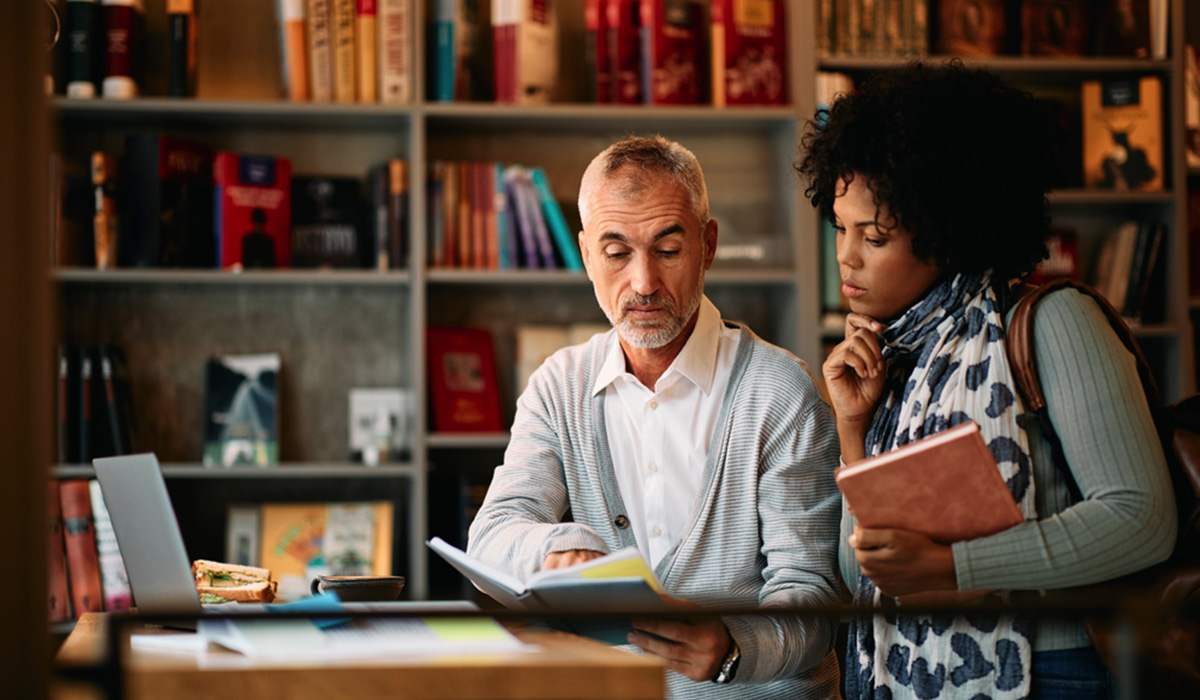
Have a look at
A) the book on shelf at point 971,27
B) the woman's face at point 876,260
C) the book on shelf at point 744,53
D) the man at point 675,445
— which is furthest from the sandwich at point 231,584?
the book on shelf at point 971,27

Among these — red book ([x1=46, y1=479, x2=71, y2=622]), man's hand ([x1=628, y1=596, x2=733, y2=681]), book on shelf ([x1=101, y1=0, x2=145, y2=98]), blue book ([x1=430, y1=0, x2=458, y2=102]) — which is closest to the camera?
man's hand ([x1=628, y1=596, x2=733, y2=681])

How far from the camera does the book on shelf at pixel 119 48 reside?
3006mm

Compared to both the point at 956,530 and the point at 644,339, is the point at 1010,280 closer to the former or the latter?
the point at 956,530

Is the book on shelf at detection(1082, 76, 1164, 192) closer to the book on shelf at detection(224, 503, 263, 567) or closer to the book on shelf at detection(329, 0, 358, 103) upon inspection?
the book on shelf at detection(329, 0, 358, 103)

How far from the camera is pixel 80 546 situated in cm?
293

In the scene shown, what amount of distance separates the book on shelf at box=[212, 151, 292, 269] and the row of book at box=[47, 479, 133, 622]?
764 millimetres

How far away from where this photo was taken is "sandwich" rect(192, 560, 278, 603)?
1570 millimetres

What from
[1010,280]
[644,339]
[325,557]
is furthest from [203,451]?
[1010,280]

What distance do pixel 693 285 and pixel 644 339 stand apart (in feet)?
0.40

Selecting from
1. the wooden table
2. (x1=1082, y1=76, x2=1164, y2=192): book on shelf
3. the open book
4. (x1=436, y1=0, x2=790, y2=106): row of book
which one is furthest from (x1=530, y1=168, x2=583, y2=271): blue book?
the wooden table

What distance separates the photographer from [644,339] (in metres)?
1.63

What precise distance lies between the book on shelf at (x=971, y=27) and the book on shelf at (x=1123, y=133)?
35 centimetres

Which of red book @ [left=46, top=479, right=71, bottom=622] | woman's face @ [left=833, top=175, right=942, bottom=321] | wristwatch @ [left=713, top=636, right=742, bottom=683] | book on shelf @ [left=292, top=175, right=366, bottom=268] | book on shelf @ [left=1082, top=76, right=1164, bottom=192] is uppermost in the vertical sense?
book on shelf @ [left=1082, top=76, right=1164, bottom=192]

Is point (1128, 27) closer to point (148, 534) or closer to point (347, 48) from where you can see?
point (347, 48)
